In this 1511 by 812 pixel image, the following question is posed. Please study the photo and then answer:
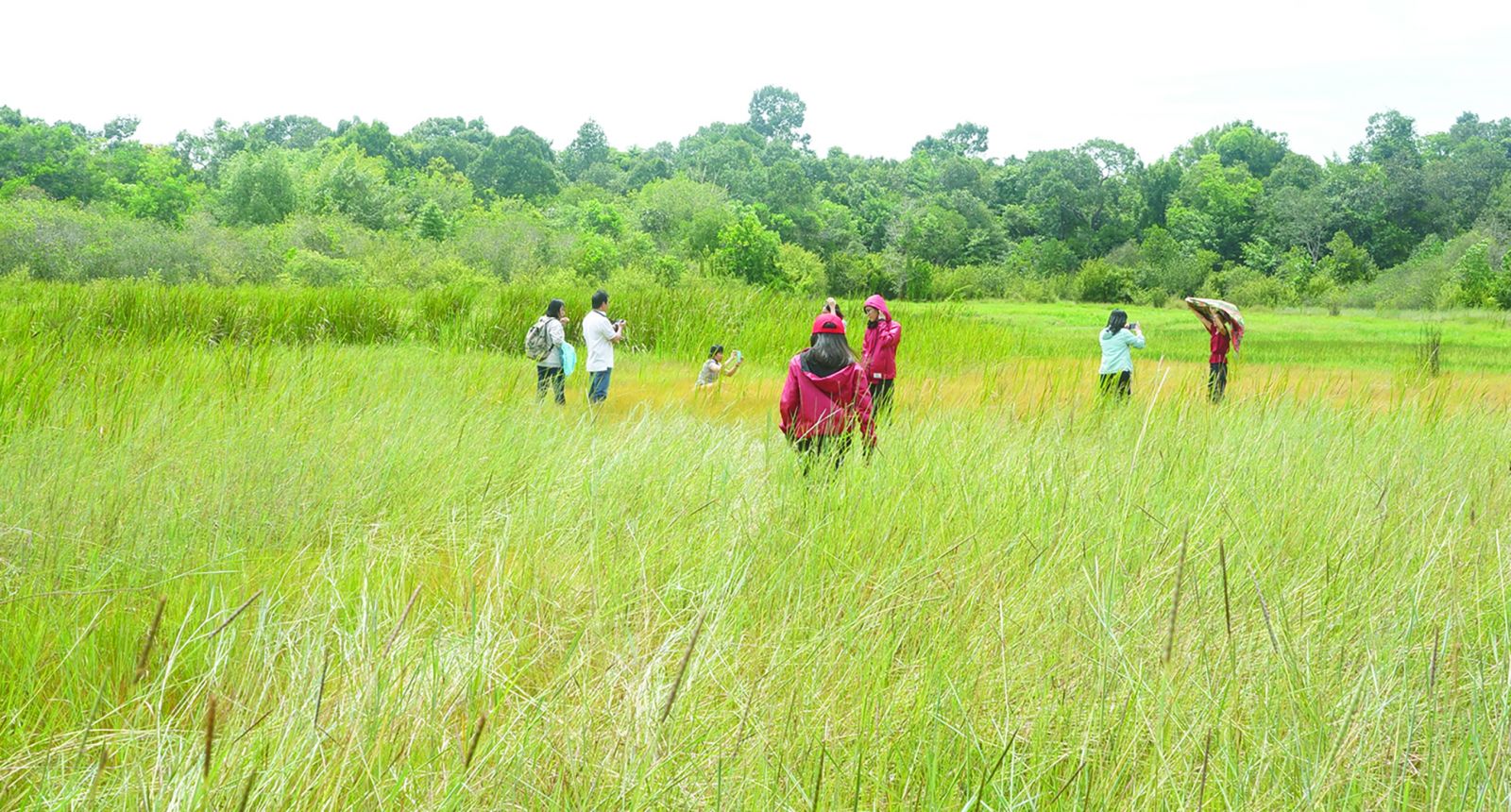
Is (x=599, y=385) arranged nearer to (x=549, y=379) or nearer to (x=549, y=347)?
(x=549, y=379)

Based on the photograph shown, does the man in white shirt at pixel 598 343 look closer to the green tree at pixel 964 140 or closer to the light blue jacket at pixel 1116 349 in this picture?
the light blue jacket at pixel 1116 349

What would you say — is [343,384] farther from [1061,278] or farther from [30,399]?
[1061,278]

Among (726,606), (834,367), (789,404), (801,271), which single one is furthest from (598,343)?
(801,271)

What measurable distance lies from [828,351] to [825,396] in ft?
0.73

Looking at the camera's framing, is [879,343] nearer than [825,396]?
No

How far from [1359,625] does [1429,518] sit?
1730mm

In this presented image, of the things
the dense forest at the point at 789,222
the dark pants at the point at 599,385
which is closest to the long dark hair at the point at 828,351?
the dark pants at the point at 599,385

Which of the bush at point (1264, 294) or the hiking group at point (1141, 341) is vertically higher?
the bush at point (1264, 294)

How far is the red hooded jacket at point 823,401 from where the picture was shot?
4797mm

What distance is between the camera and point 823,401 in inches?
190

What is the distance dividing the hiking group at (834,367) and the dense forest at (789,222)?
734 inches

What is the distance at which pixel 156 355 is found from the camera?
6.52m

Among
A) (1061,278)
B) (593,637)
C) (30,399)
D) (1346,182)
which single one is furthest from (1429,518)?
(1346,182)

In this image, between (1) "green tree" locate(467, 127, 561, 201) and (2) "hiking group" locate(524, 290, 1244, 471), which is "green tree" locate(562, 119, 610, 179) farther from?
(2) "hiking group" locate(524, 290, 1244, 471)
